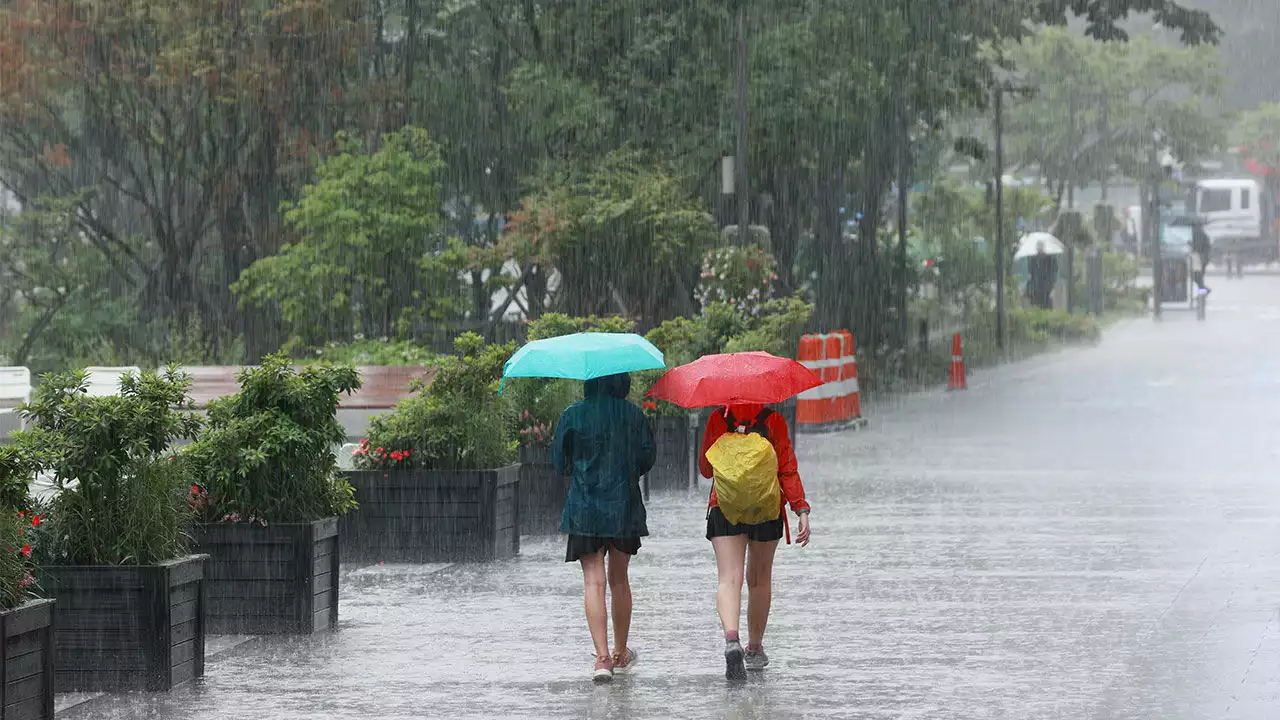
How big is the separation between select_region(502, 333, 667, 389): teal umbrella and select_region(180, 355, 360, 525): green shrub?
1.55 m

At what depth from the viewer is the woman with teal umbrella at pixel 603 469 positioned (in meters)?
9.67

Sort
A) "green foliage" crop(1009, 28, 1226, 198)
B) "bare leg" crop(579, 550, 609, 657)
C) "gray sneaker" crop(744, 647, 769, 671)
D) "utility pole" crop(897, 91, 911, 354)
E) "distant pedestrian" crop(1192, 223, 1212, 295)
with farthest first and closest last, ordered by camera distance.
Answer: "green foliage" crop(1009, 28, 1226, 198) < "distant pedestrian" crop(1192, 223, 1212, 295) < "utility pole" crop(897, 91, 911, 354) < "gray sneaker" crop(744, 647, 769, 671) < "bare leg" crop(579, 550, 609, 657)

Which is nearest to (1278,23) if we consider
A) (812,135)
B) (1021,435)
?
(812,135)

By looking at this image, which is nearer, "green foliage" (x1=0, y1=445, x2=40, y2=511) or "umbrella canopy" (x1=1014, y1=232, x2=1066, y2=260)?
"green foliage" (x1=0, y1=445, x2=40, y2=511)

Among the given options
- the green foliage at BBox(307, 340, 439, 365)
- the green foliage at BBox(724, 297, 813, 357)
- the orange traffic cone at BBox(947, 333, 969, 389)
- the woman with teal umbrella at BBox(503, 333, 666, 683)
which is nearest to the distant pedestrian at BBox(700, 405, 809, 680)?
the woman with teal umbrella at BBox(503, 333, 666, 683)

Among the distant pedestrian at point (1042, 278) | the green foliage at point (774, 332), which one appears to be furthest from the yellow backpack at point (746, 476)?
the distant pedestrian at point (1042, 278)

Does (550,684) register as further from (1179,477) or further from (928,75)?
(928,75)

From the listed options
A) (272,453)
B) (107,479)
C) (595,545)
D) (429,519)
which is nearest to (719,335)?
(429,519)

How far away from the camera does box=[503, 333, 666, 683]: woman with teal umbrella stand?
9672 mm

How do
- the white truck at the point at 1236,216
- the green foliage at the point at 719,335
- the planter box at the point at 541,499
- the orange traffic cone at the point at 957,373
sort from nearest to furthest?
1. the planter box at the point at 541,499
2. the green foliage at the point at 719,335
3. the orange traffic cone at the point at 957,373
4. the white truck at the point at 1236,216

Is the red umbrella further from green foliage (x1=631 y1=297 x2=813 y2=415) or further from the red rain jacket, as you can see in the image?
green foliage (x1=631 y1=297 x2=813 y2=415)

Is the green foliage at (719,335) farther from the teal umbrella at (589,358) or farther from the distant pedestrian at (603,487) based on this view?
the distant pedestrian at (603,487)

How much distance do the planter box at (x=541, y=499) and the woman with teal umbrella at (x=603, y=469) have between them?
5.80 meters

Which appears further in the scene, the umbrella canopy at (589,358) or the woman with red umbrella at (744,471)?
the umbrella canopy at (589,358)
